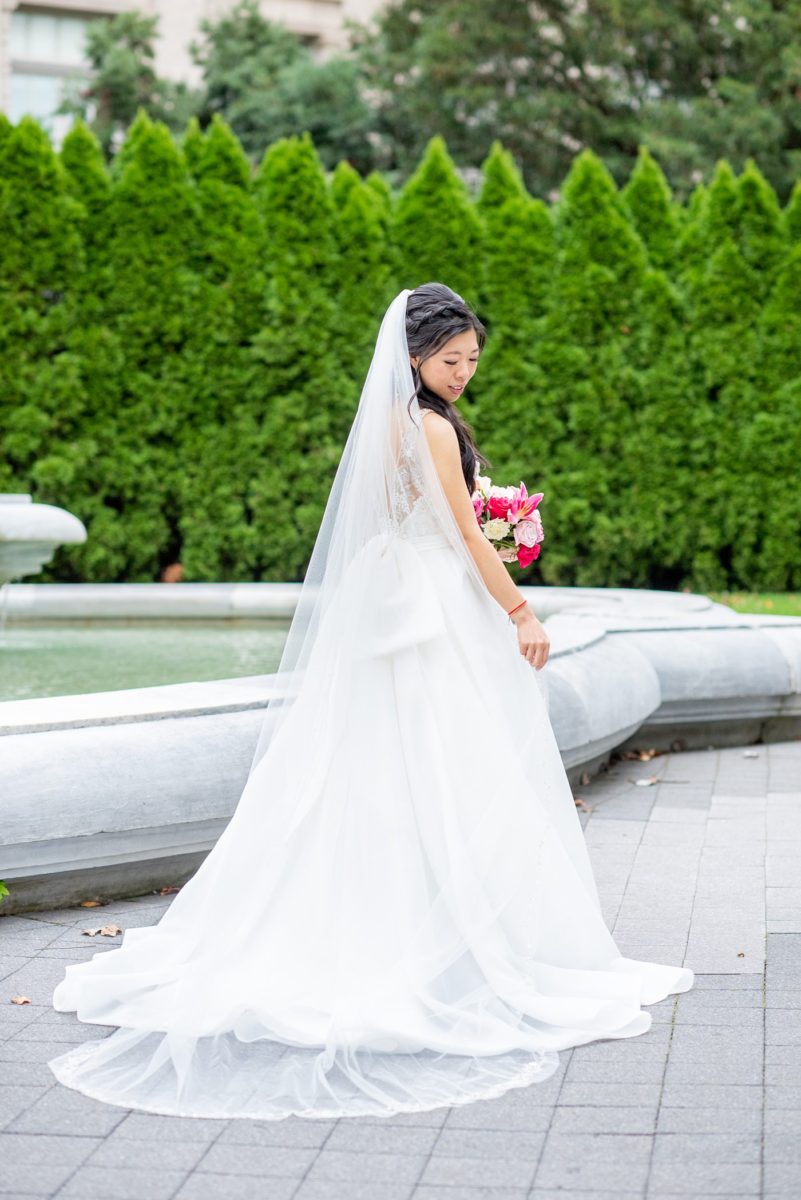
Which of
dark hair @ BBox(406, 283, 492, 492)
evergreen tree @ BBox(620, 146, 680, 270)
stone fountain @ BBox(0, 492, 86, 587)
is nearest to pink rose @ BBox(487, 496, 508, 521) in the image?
dark hair @ BBox(406, 283, 492, 492)

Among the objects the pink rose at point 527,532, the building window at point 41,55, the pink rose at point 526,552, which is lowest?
the pink rose at point 526,552

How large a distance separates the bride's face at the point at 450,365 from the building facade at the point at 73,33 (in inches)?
990

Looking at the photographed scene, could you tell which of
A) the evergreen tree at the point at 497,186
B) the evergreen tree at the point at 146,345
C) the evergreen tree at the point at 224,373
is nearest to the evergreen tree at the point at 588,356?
the evergreen tree at the point at 497,186

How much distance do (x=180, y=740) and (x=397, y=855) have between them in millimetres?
1241

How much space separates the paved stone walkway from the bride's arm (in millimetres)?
986

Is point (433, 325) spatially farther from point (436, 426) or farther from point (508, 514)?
point (508, 514)

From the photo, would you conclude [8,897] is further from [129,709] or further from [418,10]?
[418,10]

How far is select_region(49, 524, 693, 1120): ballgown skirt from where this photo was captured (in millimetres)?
3146

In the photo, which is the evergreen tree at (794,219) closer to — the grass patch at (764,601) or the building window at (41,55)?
the grass patch at (764,601)

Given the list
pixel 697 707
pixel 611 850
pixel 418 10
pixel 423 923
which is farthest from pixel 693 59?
pixel 423 923

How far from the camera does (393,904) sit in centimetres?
342

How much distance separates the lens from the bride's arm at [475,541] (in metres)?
3.62

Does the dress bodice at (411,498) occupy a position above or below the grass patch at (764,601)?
above

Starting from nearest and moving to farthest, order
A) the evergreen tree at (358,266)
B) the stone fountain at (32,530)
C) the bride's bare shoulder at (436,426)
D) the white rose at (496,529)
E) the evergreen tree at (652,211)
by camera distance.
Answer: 1. the bride's bare shoulder at (436,426)
2. the white rose at (496,529)
3. the stone fountain at (32,530)
4. the evergreen tree at (358,266)
5. the evergreen tree at (652,211)
